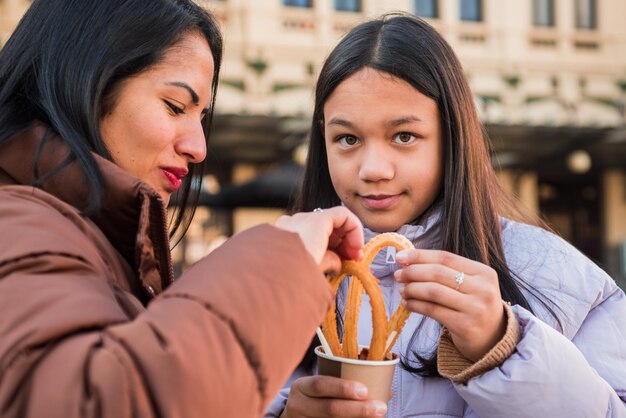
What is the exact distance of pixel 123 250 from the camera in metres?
1.24

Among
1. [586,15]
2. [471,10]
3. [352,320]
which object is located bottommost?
[352,320]

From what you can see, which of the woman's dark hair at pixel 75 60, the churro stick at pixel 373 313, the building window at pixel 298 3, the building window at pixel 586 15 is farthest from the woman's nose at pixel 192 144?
the building window at pixel 586 15

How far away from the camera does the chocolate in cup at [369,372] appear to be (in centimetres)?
129

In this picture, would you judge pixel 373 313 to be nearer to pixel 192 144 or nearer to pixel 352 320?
pixel 352 320

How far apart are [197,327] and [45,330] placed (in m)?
0.18

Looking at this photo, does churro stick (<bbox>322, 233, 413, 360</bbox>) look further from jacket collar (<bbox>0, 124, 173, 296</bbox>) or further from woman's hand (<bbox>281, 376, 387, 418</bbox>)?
jacket collar (<bbox>0, 124, 173, 296</bbox>)

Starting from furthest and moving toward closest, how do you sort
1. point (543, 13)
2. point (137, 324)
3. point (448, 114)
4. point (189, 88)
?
1. point (543, 13)
2. point (448, 114)
3. point (189, 88)
4. point (137, 324)

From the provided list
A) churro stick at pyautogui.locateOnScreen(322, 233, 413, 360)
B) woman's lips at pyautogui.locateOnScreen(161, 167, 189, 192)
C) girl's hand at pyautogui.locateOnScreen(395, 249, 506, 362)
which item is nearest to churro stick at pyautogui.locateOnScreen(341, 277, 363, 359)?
churro stick at pyautogui.locateOnScreen(322, 233, 413, 360)

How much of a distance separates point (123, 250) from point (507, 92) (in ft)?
44.2

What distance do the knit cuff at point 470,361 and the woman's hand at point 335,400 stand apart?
0.57 feet

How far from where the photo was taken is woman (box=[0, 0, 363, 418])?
885mm

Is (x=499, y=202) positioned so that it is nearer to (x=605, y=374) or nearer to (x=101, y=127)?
(x=605, y=374)

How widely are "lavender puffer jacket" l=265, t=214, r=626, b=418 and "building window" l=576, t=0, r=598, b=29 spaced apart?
569 inches

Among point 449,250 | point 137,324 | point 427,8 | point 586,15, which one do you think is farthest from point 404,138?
point 586,15
